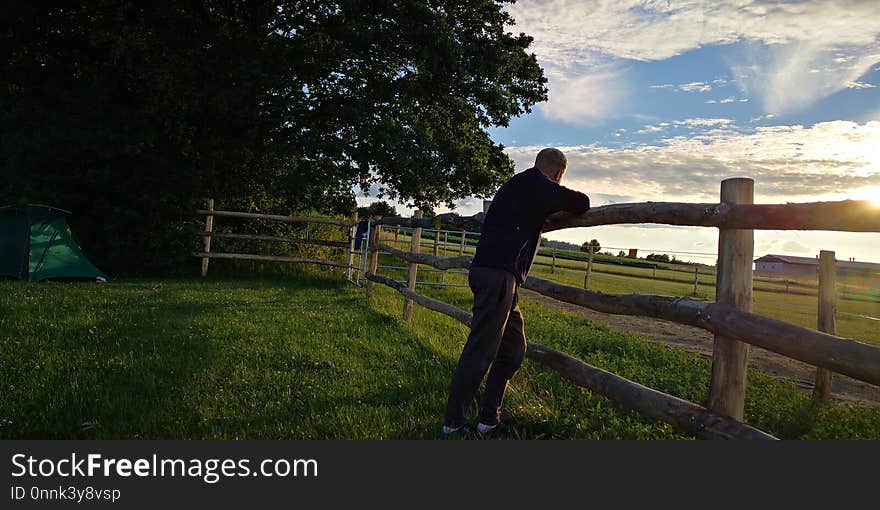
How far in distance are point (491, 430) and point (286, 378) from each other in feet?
6.76

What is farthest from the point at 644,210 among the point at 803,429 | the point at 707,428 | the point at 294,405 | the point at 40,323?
the point at 40,323

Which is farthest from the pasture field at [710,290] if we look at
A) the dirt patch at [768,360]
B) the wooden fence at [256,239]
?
the wooden fence at [256,239]

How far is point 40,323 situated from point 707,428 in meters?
7.33

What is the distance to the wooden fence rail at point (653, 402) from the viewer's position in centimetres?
312

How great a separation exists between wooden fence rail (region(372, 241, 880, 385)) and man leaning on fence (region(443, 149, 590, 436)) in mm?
740

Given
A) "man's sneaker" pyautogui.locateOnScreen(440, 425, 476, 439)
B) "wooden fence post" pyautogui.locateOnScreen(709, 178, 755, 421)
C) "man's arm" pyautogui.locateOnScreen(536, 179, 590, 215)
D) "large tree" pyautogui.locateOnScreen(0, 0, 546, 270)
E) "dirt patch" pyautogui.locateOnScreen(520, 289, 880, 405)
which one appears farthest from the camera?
"large tree" pyautogui.locateOnScreen(0, 0, 546, 270)

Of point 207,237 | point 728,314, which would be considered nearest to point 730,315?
point 728,314

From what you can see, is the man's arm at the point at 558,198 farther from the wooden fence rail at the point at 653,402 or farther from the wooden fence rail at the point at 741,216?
the wooden fence rail at the point at 653,402

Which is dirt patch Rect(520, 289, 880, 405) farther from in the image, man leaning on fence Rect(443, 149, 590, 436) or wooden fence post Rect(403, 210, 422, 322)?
wooden fence post Rect(403, 210, 422, 322)

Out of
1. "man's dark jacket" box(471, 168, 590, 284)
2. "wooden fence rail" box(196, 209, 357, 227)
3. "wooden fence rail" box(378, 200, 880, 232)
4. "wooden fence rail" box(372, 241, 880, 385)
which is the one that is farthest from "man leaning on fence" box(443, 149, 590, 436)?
"wooden fence rail" box(196, 209, 357, 227)

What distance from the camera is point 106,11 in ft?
46.1

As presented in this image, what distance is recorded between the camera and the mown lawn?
3924 mm

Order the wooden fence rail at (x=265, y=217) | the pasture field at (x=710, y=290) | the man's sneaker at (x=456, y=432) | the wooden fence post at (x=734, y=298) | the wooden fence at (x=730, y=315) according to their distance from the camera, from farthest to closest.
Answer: the wooden fence rail at (x=265, y=217) → the pasture field at (x=710, y=290) → the man's sneaker at (x=456, y=432) → the wooden fence post at (x=734, y=298) → the wooden fence at (x=730, y=315)

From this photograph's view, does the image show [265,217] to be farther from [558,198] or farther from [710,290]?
[710,290]
